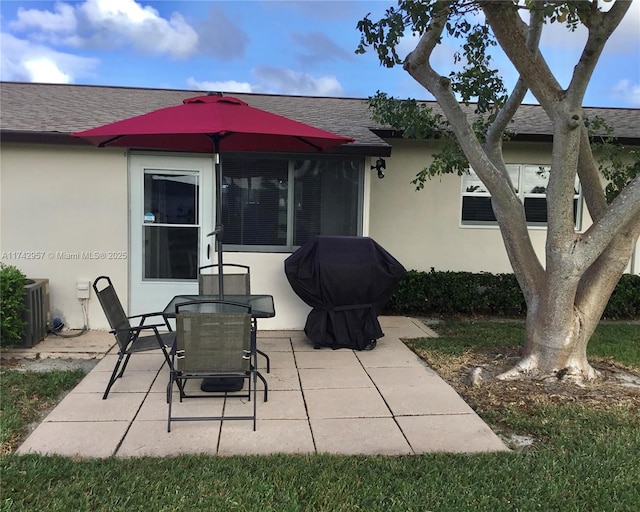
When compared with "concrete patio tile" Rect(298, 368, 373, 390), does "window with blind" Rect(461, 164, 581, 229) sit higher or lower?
higher

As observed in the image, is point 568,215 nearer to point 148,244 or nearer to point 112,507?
point 112,507

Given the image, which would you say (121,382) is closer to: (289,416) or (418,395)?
(289,416)

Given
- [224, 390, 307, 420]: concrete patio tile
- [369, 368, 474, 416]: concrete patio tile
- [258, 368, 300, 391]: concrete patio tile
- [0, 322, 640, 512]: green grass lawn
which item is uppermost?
[0, 322, 640, 512]: green grass lawn

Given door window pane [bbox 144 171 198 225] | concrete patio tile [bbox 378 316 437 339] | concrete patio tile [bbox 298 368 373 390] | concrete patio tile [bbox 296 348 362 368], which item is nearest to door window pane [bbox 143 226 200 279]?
door window pane [bbox 144 171 198 225]

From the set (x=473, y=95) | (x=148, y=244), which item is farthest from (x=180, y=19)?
(x=473, y=95)

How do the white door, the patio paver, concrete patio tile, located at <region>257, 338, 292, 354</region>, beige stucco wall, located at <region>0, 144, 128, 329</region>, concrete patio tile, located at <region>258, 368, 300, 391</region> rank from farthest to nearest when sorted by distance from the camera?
1. the white door
2. beige stucco wall, located at <region>0, 144, 128, 329</region>
3. concrete patio tile, located at <region>257, 338, 292, 354</region>
4. concrete patio tile, located at <region>258, 368, 300, 391</region>
5. the patio paver

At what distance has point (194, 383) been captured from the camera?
4727 mm

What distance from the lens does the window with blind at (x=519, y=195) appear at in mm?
8523

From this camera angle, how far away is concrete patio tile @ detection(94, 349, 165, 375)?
16.7 feet

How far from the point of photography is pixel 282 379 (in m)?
4.83

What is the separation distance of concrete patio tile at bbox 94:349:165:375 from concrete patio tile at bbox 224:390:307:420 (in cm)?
132

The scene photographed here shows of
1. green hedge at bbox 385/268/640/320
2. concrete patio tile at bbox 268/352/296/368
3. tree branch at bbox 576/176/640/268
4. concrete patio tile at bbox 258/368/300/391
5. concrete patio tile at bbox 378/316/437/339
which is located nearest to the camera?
tree branch at bbox 576/176/640/268

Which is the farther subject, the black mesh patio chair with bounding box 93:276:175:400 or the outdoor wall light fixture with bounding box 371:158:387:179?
the outdoor wall light fixture with bounding box 371:158:387:179

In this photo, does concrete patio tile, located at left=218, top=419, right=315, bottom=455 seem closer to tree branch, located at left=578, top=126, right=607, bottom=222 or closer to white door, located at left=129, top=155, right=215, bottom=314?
white door, located at left=129, top=155, right=215, bottom=314
